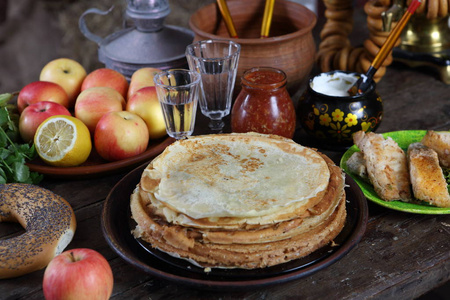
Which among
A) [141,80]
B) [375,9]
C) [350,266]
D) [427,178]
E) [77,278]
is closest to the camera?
[77,278]

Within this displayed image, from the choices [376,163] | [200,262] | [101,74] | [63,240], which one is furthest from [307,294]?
[101,74]

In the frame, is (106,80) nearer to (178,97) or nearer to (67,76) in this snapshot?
(67,76)

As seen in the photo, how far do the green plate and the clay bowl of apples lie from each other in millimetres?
518

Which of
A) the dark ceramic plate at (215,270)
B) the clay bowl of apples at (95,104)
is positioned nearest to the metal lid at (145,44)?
the clay bowl of apples at (95,104)

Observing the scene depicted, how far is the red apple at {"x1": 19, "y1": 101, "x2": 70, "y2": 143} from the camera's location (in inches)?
54.6

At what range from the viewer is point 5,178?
4.16ft

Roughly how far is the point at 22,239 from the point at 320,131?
0.83 metres

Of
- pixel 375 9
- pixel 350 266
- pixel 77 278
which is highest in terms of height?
pixel 375 9

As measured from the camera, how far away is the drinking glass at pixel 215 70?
141 centimetres

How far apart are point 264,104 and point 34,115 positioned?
0.64 metres

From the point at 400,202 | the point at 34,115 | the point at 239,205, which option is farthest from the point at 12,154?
the point at 400,202

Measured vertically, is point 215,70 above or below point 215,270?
above

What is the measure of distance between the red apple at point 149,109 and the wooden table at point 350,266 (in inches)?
8.1

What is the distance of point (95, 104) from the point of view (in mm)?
1428
